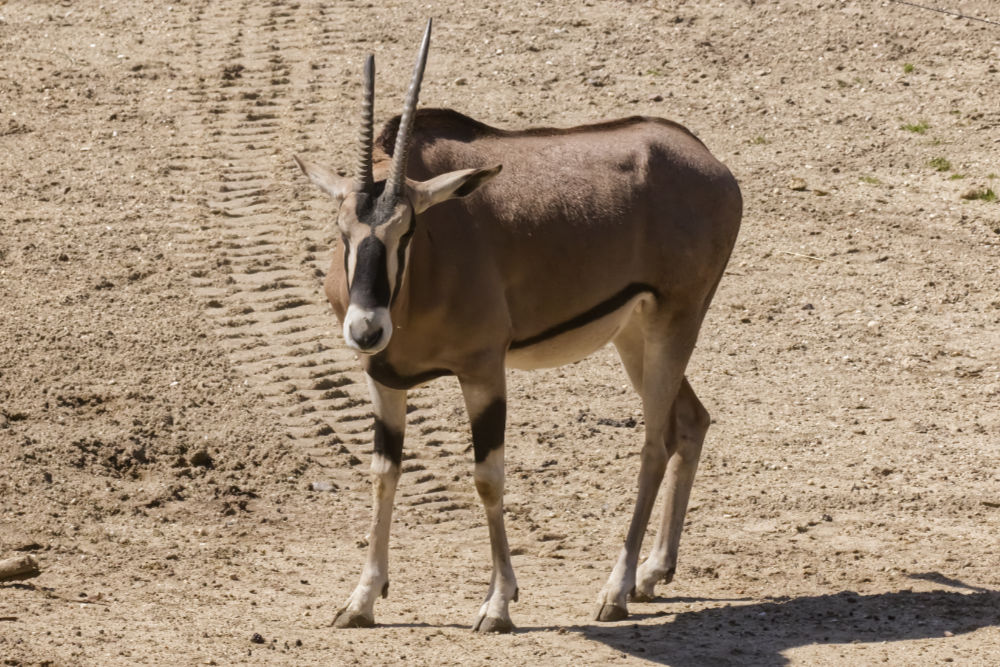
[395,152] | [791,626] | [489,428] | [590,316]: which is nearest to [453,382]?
[590,316]

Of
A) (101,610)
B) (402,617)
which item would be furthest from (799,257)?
(101,610)

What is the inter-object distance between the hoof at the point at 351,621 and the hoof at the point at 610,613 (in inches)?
47.8

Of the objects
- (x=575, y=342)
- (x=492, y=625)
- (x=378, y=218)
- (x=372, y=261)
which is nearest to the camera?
(x=372, y=261)

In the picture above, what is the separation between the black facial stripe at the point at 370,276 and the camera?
6.38 m

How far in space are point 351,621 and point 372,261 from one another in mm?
1943

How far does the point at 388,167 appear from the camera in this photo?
714 centimetres

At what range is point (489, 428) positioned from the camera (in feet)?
23.9

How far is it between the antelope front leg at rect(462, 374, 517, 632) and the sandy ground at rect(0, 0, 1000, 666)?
218 mm

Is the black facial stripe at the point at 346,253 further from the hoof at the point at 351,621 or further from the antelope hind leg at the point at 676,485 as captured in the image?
the antelope hind leg at the point at 676,485

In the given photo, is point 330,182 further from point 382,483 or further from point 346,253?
point 382,483

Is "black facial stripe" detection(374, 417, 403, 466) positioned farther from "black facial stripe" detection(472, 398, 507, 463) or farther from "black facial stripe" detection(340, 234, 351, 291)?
"black facial stripe" detection(340, 234, 351, 291)

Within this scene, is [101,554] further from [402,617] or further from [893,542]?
[893,542]

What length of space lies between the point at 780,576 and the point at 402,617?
2182mm

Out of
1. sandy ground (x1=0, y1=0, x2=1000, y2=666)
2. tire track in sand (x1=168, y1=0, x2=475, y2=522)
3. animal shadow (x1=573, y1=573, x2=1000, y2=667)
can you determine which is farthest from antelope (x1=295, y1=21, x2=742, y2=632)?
tire track in sand (x1=168, y1=0, x2=475, y2=522)
